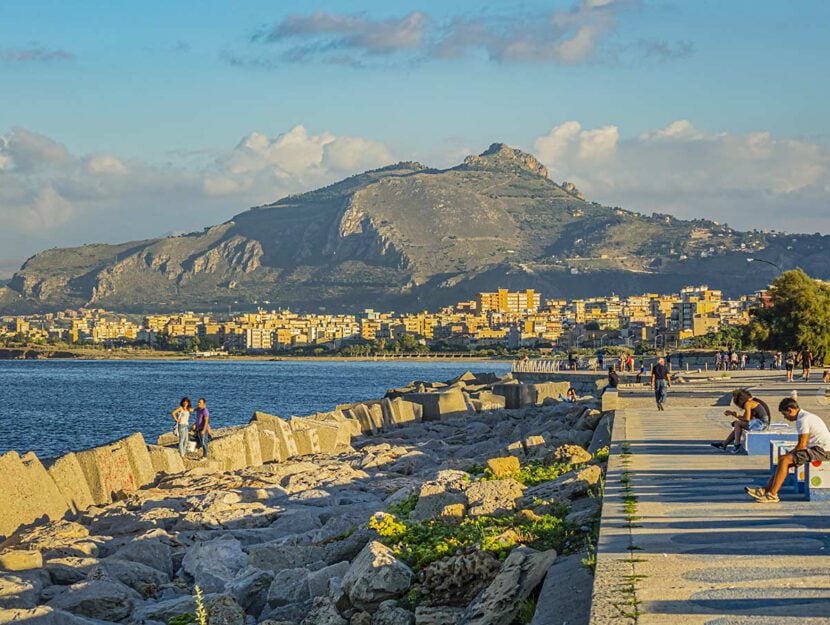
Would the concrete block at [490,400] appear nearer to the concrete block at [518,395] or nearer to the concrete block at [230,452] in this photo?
the concrete block at [518,395]

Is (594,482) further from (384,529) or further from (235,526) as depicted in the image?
(235,526)

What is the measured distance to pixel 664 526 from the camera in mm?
9633

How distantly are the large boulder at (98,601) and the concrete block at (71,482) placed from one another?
744 centimetres

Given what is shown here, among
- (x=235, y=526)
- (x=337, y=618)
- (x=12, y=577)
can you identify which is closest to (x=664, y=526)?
(x=337, y=618)

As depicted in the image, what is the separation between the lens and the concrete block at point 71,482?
18.3 metres

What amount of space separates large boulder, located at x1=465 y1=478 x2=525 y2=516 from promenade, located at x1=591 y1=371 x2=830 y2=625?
0.87 m

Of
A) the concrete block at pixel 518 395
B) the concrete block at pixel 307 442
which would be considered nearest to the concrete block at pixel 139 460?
the concrete block at pixel 307 442

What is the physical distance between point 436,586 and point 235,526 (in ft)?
21.5

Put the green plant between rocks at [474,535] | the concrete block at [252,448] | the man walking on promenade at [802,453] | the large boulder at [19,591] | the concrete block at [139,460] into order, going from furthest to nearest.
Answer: the concrete block at [252,448]
the concrete block at [139,460]
the man walking on promenade at [802,453]
the large boulder at [19,591]
the green plant between rocks at [474,535]

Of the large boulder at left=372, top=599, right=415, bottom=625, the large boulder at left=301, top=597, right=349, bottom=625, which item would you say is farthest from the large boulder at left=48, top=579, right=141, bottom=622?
the large boulder at left=372, top=599, right=415, bottom=625

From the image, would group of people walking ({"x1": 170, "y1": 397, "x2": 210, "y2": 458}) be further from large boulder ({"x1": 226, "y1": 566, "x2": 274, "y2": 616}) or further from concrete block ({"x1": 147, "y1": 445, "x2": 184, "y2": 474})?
large boulder ({"x1": 226, "y1": 566, "x2": 274, "y2": 616})

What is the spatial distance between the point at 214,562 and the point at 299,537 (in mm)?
1206

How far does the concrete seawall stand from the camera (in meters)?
16.8

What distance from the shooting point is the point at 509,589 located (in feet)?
26.5
